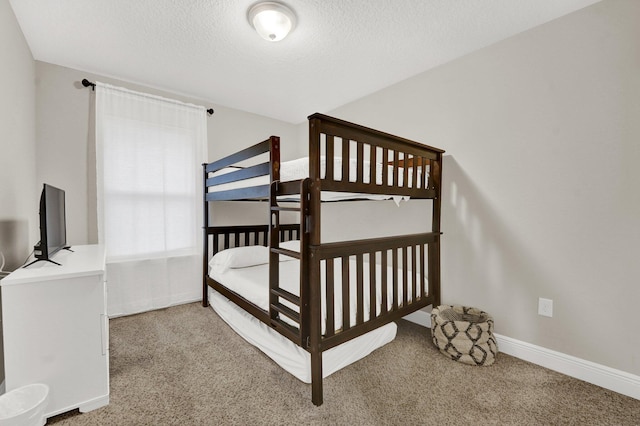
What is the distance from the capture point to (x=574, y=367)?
1777 millimetres

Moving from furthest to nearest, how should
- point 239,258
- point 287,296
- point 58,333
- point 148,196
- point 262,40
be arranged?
point 148,196 < point 239,258 < point 262,40 < point 287,296 < point 58,333

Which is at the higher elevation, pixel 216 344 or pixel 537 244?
pixel 537 244

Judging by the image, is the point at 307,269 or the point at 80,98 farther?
the point at 80,98

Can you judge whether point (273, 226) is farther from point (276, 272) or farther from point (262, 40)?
point (262, 40)

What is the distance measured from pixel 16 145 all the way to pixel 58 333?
4.36 ft

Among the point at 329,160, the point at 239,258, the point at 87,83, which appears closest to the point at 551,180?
the point at 329,160

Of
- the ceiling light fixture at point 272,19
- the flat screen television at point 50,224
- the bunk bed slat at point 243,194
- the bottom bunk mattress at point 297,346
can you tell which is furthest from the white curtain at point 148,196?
the ceiling light fixture at point 272,19

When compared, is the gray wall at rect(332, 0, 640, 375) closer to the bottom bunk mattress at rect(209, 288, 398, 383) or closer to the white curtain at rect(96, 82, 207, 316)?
the bottom bunk mattress at rect(209, 288, 398, 383)

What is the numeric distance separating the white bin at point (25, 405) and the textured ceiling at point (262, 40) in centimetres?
216

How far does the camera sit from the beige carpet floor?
1.41 metres

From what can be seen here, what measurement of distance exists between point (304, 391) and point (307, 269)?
2.39ft

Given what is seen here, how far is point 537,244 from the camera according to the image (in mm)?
1948

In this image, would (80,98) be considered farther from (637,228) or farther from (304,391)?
(637,228)

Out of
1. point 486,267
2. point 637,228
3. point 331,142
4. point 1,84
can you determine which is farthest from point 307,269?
point 1,84
